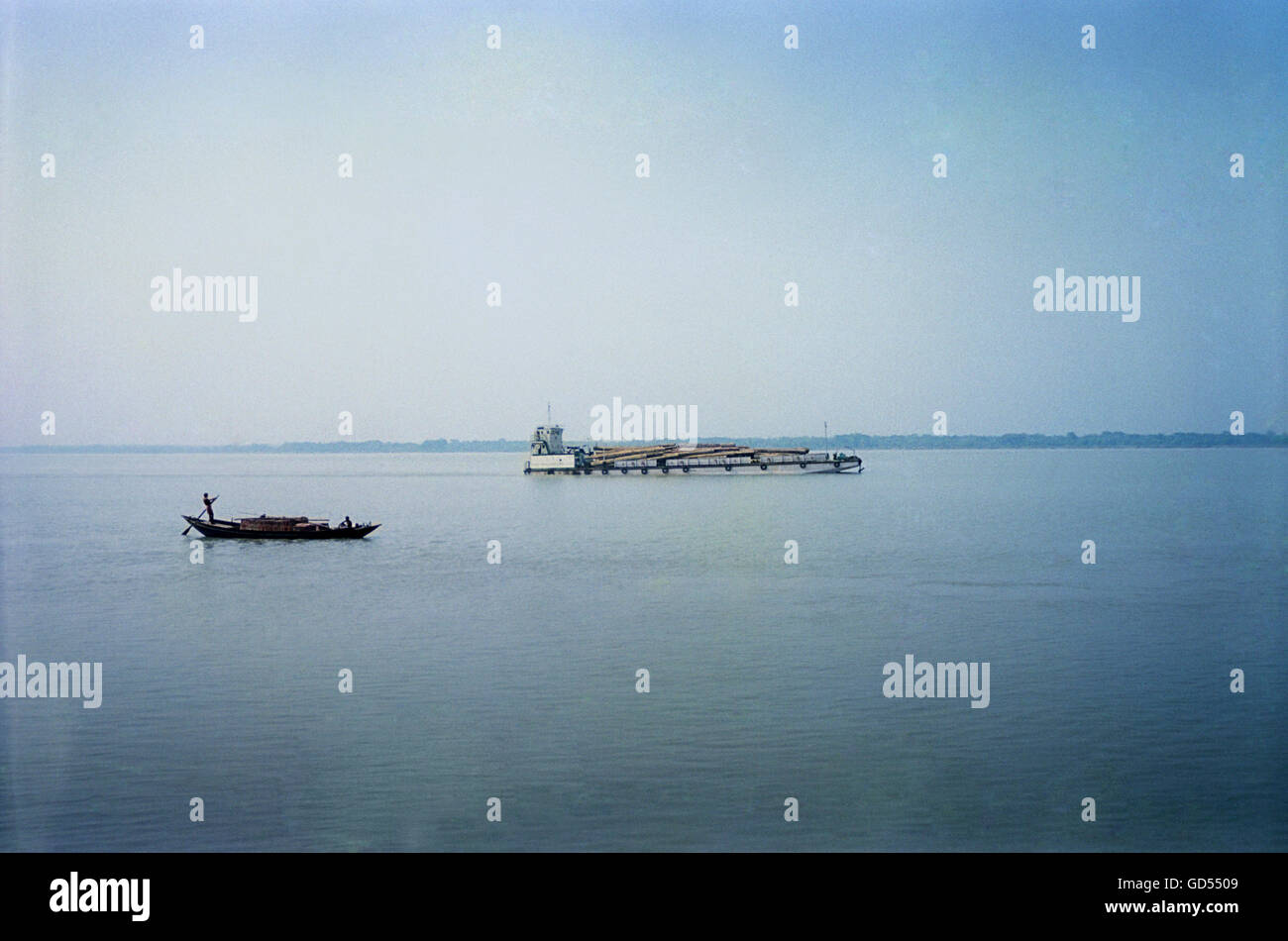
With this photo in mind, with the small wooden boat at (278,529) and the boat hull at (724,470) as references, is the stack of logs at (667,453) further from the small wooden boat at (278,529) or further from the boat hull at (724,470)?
the small wooden boat at (278,529)

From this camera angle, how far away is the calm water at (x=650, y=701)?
25.5 feet

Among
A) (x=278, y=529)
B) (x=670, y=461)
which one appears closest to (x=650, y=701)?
(x=278, y=529)

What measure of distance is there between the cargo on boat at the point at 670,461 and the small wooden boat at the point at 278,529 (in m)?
44.6

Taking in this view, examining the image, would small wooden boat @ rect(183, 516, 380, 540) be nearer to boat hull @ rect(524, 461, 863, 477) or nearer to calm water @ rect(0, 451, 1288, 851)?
calm water @ rect(0, 451, 1288, 851)

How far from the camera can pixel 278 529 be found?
27781mm

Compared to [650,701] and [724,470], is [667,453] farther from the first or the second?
[650,701]

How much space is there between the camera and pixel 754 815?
7.77 m

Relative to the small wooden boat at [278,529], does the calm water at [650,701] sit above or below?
below

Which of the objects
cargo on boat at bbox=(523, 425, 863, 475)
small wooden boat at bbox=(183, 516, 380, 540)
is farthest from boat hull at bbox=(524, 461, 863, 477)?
small wooden boat at bbox=(183, 516, 380, 540)

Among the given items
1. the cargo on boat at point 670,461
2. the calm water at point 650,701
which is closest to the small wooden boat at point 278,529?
the calm water at point 650,701

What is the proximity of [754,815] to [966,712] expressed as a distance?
3751mm
